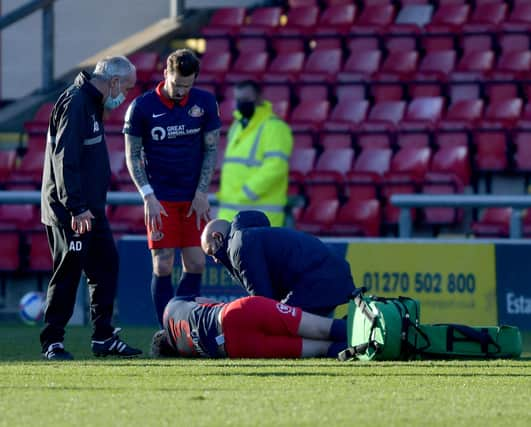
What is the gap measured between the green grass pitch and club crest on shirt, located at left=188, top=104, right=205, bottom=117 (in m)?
1.75

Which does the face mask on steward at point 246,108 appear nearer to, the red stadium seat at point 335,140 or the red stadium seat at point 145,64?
the red stadium seat at point 335,140

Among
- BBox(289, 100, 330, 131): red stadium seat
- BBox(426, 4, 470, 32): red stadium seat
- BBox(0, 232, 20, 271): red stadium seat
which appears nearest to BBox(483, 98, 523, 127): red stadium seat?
BBox(426, 4, 470, 32): red stadium seat

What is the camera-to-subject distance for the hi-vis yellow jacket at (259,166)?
1179 centimetres

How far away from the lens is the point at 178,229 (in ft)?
33.0

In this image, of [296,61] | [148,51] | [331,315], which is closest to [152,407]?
[331,315]

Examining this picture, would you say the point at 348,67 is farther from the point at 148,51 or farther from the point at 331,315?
the point at 331,315

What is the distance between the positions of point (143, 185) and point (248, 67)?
26.6 feet

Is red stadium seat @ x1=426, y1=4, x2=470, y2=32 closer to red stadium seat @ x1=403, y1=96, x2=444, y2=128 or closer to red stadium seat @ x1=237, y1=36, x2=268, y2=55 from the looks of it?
red stadium seat @ x1=403, y1=96, x2=444, y2=128

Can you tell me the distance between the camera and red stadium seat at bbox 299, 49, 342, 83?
17.1 metres

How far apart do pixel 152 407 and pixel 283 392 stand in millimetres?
787

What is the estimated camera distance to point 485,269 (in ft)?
40.0

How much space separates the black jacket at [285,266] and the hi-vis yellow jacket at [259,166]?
2.34 m

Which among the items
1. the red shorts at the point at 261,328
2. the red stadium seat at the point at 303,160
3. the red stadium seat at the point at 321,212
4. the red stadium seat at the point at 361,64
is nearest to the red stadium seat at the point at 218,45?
the red stadium seat at the point at 361,64

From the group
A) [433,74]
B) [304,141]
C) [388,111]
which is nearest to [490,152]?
[388,111]
